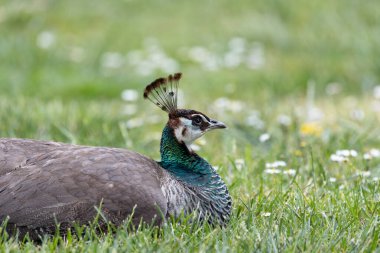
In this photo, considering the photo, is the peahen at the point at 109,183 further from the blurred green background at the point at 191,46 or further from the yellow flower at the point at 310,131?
the blurred green background at the point at 191,46

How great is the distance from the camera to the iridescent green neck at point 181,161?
4.22 meters

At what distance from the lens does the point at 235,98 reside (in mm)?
8047

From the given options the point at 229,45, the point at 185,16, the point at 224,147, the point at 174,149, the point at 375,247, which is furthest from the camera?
the point at 185,16

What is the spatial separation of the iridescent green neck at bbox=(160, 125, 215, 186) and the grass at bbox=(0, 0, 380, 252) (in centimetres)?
25

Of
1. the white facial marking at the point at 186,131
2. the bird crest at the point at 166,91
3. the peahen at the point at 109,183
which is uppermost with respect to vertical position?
the bird crest at the point at 166,91

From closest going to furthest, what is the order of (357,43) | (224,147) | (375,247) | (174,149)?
(375,247) < (174,149) < (224,147) < (357,43)

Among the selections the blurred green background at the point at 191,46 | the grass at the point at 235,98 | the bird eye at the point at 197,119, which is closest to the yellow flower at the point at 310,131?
the grass at the point at 235,98

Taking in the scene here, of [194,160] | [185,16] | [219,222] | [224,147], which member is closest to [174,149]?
[194,160]

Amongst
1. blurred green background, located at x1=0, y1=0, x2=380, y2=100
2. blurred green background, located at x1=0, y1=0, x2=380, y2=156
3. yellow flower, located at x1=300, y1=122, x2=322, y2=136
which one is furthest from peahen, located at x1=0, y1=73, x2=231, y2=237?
blurred green background, located at x1=0, y1=0, x2=380, y2=100

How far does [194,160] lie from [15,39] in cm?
529

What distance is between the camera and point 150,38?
387 inches

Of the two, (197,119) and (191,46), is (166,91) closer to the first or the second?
(197,119)

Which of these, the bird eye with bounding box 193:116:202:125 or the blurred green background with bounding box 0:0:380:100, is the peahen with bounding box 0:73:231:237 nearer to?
the bird eye with bounding box 193:116:202:125

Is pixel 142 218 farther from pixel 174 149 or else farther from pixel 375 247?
pixel 375 247
